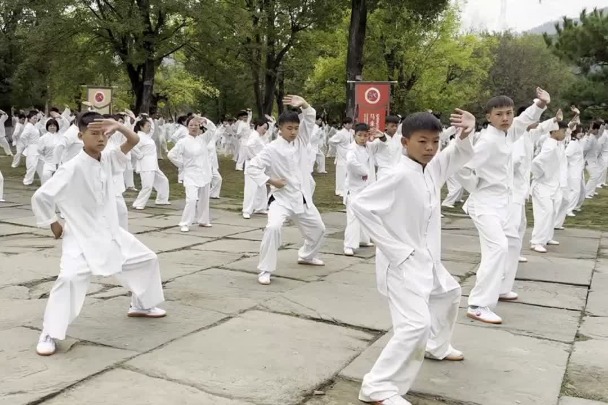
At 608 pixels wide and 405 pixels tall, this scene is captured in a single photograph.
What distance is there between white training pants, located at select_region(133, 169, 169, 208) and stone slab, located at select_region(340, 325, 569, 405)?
8.41 metres

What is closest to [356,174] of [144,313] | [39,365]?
[144,313]

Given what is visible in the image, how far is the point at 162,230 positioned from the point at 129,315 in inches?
187

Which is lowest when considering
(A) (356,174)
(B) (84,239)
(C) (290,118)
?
(B) (84,239)

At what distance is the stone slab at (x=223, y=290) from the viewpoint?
18.4 feet

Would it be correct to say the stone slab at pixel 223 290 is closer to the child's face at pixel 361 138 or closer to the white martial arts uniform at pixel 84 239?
the white martial arts uniform at pixel 84 239

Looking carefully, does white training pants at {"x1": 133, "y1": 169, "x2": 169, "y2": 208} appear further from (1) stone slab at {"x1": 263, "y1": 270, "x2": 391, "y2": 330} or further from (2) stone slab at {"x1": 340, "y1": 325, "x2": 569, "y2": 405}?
(2) stone slab at {"x1": 340, "y1": 325, "x2": 569, "y2": 405}

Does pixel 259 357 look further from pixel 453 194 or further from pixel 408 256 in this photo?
pixel 453 194

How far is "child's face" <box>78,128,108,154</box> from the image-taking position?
4.61 meters

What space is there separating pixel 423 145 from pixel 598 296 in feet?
11.9

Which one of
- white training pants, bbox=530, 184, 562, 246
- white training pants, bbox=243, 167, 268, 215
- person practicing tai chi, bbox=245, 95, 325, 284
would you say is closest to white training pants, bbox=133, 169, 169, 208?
white training pants, bbox=243, 167, 268, 215

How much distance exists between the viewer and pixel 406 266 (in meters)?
3.61

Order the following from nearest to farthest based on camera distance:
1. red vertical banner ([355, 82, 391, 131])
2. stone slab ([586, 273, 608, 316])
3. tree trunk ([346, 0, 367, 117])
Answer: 1. stone slab ([586, 273, 608, 316])
2. red vertical banner ([355, 82, 391, 131])
3. tree trunk ([346, 0, 367, 117])

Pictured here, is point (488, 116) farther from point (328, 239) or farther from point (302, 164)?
point (328, 239)

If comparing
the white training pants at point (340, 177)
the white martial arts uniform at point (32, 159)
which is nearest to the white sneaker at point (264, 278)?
the white training pants at point (340, 177)
